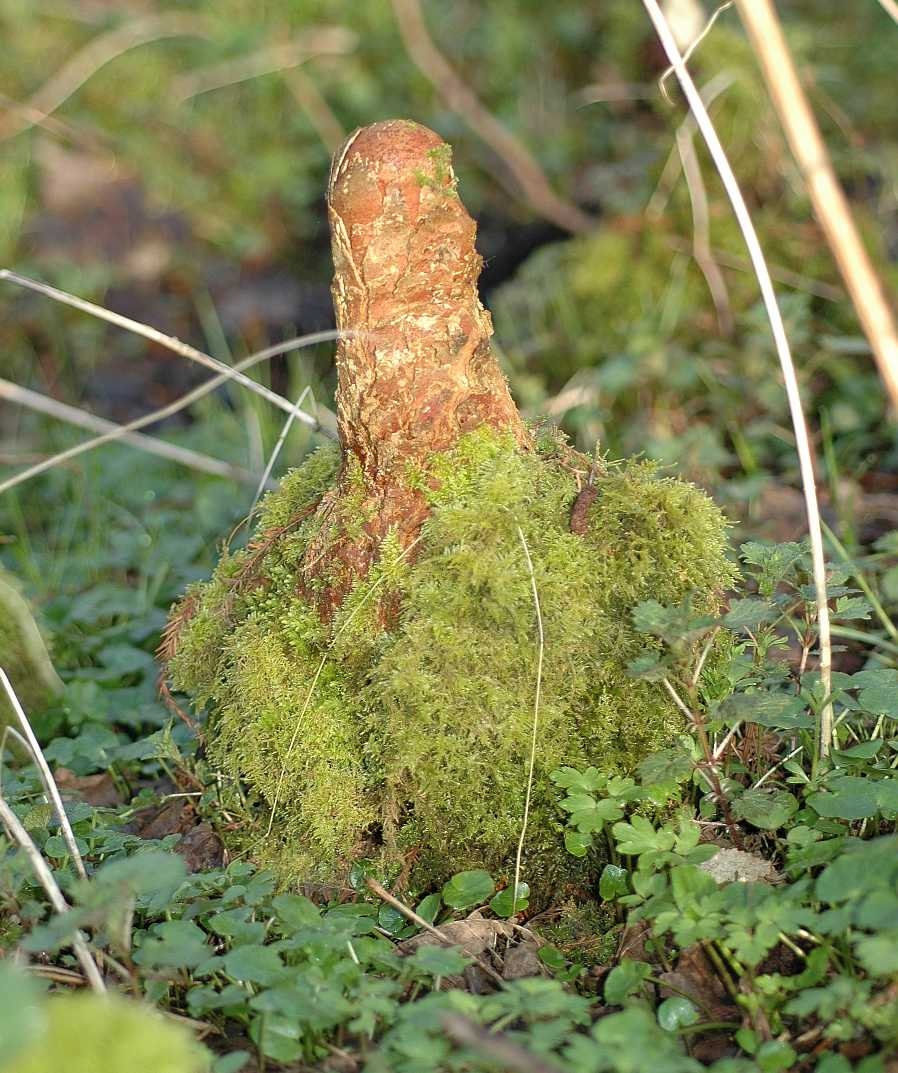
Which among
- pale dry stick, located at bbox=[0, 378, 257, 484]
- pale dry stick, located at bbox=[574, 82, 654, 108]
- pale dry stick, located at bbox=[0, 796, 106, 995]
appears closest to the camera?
pale dry stick, located at bbox=[0, 796, 106, 995]

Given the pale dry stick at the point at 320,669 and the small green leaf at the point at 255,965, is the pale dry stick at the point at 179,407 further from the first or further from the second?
the small green leaf at the point at 255,965

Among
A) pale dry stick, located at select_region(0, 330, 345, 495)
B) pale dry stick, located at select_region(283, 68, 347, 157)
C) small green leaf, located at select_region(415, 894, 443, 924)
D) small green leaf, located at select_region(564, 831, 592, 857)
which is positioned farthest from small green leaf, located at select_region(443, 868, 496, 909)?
pale dry stick, located at select_region(283, 68, 347, 157)

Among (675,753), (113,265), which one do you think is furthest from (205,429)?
(675,753)

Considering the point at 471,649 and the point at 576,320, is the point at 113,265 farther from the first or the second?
the point at 471,649

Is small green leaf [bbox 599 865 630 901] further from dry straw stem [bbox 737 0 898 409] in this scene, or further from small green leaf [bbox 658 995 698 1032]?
dry straw stem [bbox 737 0 898 409]

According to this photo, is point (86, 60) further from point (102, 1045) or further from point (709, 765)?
point (102, 1045)

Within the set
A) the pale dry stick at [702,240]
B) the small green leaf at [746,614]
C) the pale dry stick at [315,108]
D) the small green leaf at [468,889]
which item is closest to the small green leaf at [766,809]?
the small green leaf at [746,614]
